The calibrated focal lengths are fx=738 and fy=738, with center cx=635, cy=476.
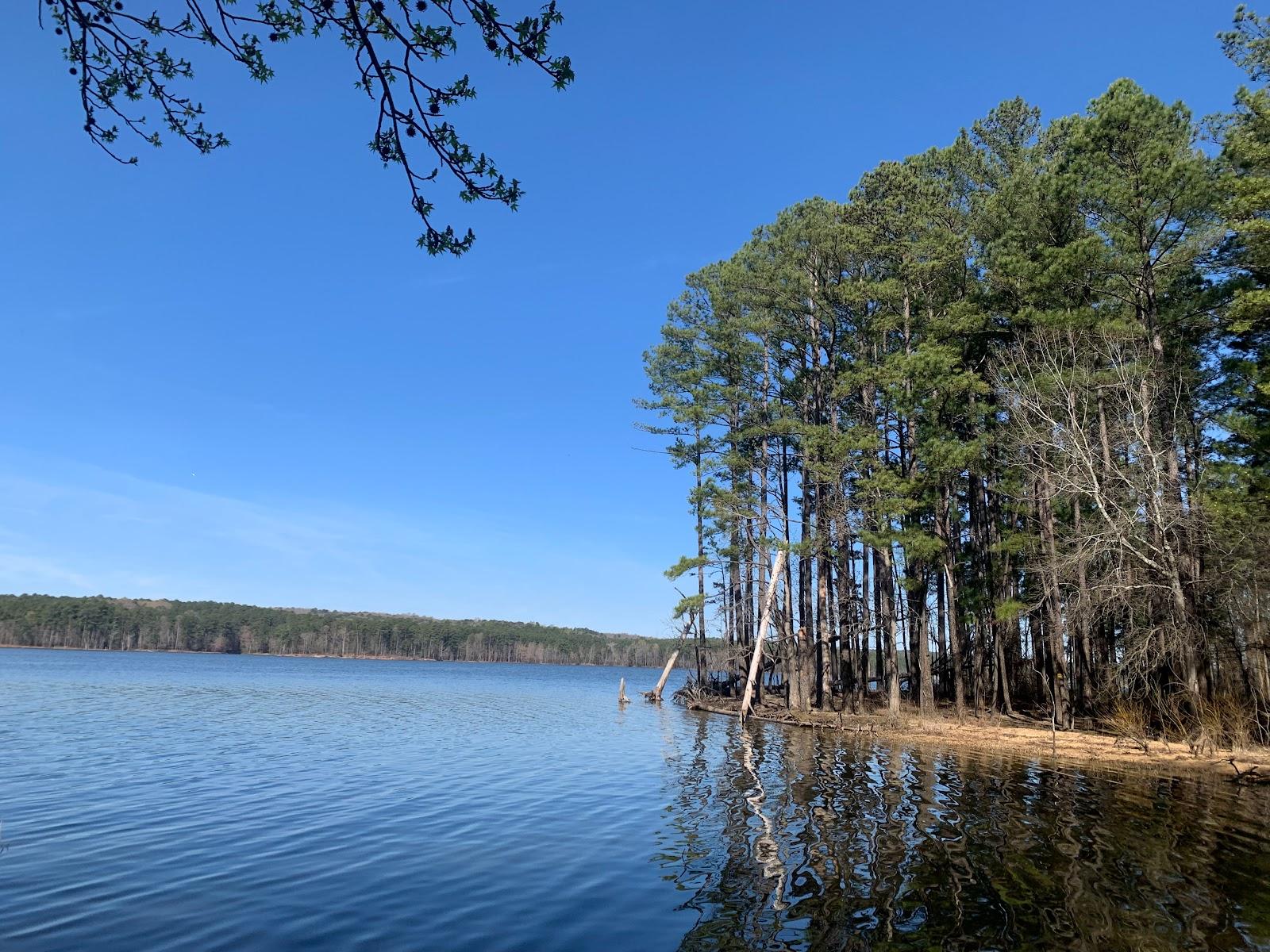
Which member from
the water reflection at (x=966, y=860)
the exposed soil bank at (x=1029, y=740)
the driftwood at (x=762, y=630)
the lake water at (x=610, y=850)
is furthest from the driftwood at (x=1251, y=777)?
the driftwood at (x=762, y=630)

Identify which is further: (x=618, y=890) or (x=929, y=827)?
(x=929, y=827)

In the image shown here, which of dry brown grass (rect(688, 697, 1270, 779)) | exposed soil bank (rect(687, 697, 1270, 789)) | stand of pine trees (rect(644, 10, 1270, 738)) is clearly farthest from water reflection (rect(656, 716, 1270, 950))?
stand of pine trees (rect(644, 10, 1270, 738))

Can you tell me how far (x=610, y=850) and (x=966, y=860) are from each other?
482 centimetres

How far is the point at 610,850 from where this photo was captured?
10.7 metres

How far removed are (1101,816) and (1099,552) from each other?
11157 millimetres

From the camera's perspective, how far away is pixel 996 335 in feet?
87.8

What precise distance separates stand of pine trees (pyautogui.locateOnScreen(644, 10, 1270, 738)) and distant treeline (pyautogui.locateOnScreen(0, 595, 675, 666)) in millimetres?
132573

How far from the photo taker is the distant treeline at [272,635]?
5714 inches

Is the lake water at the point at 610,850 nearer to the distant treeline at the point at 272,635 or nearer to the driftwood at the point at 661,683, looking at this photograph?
the driftwood at the point at 661,683

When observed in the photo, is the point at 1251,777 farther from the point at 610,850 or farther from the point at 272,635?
the point at 272,635

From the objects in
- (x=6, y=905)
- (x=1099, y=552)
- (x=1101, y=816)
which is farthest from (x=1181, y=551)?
(x=6, y=905)

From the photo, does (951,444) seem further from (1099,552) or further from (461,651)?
(461,651)

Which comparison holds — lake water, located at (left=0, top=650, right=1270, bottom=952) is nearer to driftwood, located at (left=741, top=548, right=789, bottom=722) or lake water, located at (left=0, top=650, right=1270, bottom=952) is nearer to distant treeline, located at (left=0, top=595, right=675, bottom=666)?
driftwood, located at (left=741, top=548, right=789, bottom=722)

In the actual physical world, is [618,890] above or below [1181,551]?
below
